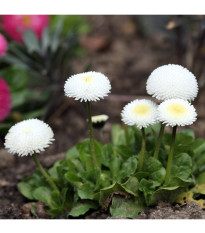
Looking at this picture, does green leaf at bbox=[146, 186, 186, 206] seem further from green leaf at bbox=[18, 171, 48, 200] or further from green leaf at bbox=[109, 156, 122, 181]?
green leaf at bbox=[18, 171, 48, 200]

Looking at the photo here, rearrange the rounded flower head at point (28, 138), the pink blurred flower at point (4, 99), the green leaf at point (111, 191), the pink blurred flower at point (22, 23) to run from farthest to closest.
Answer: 1. the pink blurred flower at point (22, 23)
2. the pink blurred flower at point (4, 99)
3. the green leaf at point (111, 191)
4. the rounded flower head at point (28, 138)

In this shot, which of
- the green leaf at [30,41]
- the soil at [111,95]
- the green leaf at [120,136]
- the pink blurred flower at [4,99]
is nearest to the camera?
the soil at [111,95]

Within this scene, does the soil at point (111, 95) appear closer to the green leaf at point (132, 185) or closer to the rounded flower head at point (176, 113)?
the green leaf at point (132, 185)

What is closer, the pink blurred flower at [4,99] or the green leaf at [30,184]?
the green leaf at [30,184]

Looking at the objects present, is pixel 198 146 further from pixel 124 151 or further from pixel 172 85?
pixel 172 85

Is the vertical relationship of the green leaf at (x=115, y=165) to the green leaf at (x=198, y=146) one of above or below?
below

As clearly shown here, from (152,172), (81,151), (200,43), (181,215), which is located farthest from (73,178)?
(200,43)

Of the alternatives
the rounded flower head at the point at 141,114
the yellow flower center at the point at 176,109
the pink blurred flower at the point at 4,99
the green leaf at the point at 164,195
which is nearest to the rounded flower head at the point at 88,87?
the rounded flower head at the point at 141,114

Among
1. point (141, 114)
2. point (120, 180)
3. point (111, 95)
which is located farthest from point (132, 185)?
point (111, 95)

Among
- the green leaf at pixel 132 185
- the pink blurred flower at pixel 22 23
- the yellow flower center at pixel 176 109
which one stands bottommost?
the green leaf at pixel 132 185
